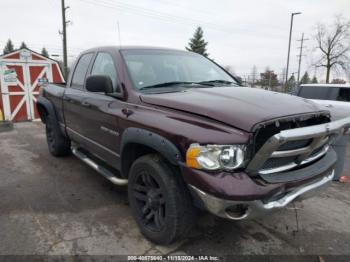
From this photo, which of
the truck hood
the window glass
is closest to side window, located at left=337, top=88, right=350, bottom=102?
the window glass

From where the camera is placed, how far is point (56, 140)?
206 inches

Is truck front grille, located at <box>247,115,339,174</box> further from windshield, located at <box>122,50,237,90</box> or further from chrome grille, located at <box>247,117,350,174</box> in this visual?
windshield, located at <box>122,50,237,90</box>

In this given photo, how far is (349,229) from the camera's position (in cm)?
325

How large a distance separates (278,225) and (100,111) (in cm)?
243

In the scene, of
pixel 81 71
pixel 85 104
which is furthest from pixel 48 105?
pixel 85 104

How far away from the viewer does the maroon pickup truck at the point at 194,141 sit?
2088mm

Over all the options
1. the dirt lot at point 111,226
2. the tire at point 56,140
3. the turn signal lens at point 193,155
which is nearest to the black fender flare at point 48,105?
the tire at point 56,140

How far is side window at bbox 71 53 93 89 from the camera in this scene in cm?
412

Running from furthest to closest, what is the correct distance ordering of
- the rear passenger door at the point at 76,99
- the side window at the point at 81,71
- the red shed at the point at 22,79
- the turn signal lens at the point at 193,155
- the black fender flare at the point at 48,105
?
the red shed at the point at 22,79 → the black fender flare at the point at 48,105 → the side window at the point at 81,71 → the rear passenger door at the point at 76,99 → the turn signal lens at the point at 193,155

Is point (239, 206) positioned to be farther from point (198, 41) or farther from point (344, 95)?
point (198, 41)

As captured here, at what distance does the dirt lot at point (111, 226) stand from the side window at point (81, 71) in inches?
57.2

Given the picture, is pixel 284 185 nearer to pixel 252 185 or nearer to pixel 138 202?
pixel 252 185

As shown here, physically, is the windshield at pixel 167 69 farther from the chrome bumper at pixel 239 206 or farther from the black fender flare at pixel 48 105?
the black fender flare at pixel 48 105

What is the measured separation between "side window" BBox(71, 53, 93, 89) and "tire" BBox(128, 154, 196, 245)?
6.44 feet
